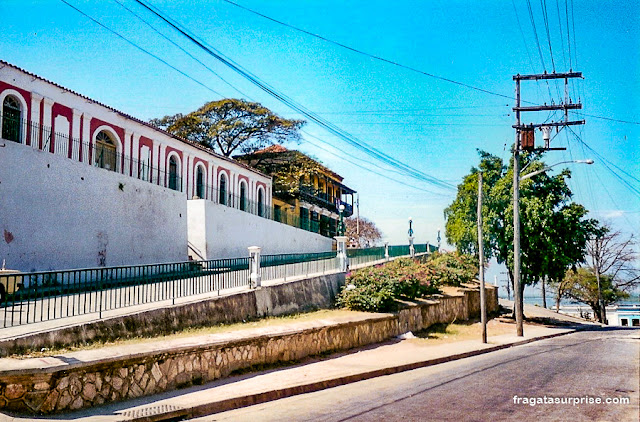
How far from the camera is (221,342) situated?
11.8 meters

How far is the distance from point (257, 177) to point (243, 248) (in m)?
10.5

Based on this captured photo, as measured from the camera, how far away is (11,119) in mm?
19953

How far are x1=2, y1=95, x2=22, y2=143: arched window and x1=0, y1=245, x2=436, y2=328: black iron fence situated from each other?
8.21m

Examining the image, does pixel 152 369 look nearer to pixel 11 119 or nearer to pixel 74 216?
pixel 74 216

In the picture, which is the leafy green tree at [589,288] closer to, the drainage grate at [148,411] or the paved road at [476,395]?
the paved road at [476,395]

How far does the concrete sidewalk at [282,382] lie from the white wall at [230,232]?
11.6m

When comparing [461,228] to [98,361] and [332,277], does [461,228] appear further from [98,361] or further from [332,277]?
[98,361]

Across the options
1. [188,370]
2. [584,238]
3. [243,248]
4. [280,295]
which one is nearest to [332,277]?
[280,295]

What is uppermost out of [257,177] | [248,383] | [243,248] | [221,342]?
[257,177]

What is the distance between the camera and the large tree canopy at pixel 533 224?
97.8ft

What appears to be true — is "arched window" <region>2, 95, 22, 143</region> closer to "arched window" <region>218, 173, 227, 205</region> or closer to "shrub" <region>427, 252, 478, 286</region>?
"arched window" <region>218, 173, 227, 205</region>

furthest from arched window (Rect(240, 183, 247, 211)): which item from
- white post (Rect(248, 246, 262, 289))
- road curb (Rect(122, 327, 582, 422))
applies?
road curb (Rect(122, 327, 582, 422))

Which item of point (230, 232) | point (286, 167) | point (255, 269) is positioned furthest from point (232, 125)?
point (255, 269)

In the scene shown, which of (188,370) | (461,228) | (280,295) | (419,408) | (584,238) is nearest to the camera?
(419,408)
